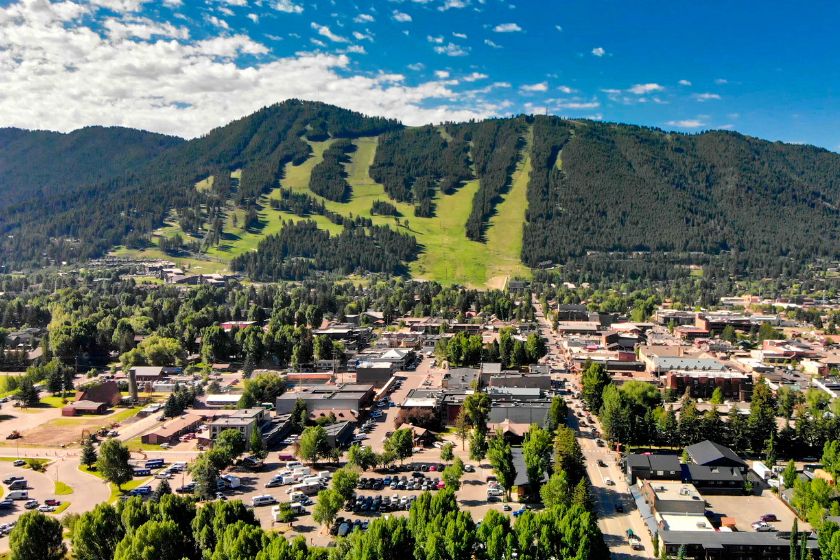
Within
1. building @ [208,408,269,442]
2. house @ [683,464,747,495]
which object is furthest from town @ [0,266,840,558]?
building @ [208,408,269,442]

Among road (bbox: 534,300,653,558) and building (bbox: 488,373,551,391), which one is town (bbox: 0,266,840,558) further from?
building (bbox: 488,373,551,391)

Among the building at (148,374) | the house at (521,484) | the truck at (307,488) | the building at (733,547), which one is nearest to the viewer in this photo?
the building at (733,547)

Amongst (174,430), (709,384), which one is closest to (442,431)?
(174,430)

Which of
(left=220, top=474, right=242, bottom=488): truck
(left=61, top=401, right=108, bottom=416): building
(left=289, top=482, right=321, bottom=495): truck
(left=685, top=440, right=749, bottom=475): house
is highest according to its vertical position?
(left=685, top=440, right=749, bottom=475): house

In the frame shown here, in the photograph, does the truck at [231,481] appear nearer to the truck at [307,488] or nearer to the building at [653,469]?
the truck at [307,488]

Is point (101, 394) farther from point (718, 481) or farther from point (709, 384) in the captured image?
point (709, 384)

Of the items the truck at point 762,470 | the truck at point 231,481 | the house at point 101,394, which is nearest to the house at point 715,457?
the truck at point 762,470
